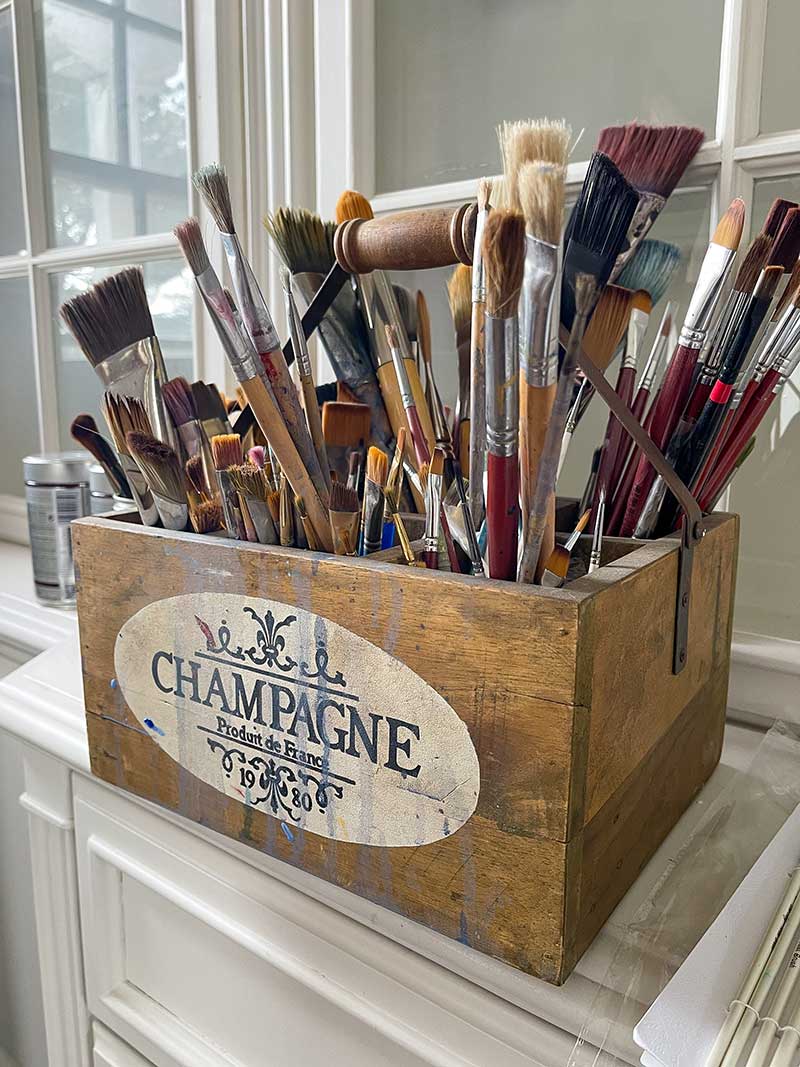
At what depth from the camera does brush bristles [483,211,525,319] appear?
293 mm

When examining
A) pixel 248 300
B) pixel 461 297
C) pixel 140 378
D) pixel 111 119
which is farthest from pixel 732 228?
pixel 111 119

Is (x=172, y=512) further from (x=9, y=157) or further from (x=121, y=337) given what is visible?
(x=9, y=157)

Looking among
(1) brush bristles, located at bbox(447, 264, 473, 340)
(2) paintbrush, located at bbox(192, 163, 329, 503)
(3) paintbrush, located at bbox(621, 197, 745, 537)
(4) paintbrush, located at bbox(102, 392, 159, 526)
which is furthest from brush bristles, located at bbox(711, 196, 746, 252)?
(4) paintbrush, located at bbox(102, 392, 159, 526)

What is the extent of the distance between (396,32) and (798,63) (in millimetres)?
323

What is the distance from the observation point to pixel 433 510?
0.42 metres

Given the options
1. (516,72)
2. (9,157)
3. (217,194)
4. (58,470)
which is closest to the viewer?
(217,194)

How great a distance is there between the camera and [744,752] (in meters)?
0.55

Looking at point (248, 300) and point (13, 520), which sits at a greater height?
point (248, 300)

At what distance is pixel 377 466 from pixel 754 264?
21 centimetres

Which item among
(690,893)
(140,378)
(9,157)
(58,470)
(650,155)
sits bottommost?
(690,893)

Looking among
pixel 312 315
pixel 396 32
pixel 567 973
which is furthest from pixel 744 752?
pixel 396 32

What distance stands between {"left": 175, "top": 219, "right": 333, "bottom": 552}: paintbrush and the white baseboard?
3.02 feet

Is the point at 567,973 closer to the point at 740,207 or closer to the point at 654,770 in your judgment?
the point at 654,770

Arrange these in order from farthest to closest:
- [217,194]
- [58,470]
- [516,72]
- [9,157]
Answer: [9,157]
[58,470]
[516,72]
[217,194]
